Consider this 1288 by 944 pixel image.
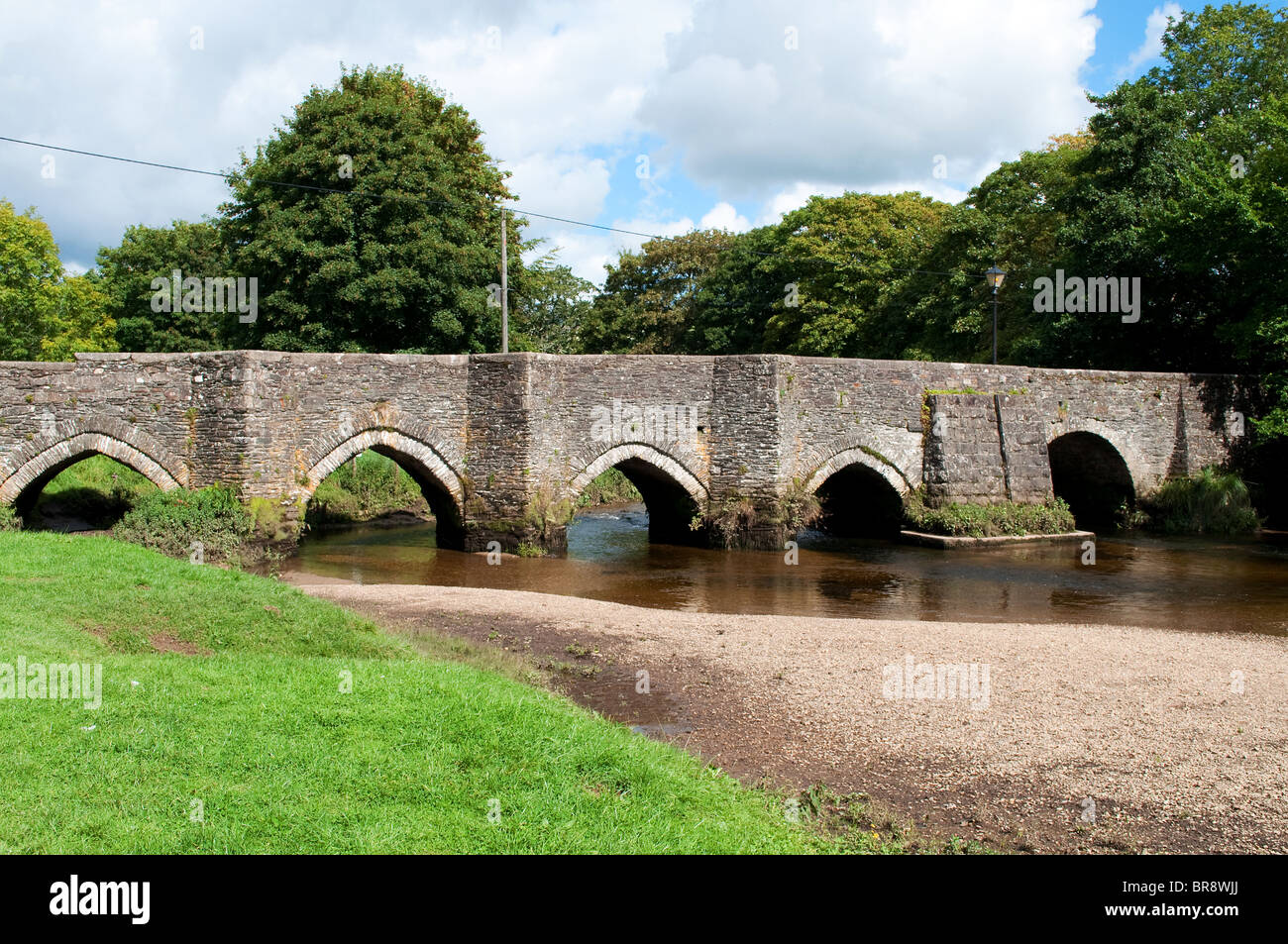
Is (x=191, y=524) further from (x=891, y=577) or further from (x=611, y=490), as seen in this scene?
(x=611, y=490)

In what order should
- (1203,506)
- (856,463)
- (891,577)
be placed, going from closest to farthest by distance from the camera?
(891,577), (856,463), (1203,506)

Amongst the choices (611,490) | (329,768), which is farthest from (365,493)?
(329,768)

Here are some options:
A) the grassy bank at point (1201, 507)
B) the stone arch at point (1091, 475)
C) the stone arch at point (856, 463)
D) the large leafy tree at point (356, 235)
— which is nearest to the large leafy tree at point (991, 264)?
the stone arch at point (1091, 475)

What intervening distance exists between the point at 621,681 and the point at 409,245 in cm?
1697

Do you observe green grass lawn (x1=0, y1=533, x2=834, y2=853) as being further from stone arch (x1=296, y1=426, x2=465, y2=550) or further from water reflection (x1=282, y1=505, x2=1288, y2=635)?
stone arch (x1=296, y1=426, x2=465, y2=550)

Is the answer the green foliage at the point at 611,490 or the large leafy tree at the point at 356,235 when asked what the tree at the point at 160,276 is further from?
the green foliage at the point at 611,490

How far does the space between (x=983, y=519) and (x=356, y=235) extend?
53.5 feet

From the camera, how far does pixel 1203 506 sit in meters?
23.9

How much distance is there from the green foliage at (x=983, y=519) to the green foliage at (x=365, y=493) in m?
12.2

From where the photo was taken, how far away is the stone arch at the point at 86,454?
51.1 feet

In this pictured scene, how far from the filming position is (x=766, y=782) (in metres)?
6.59

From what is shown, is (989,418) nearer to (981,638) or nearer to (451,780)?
(981,638)

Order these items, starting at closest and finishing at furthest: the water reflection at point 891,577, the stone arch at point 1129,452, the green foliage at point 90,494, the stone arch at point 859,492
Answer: the water reflection at point 891,577 < the green foliage at point 90,494 < the stone arch at point 859,492 < the stone arch at point 1129,452
